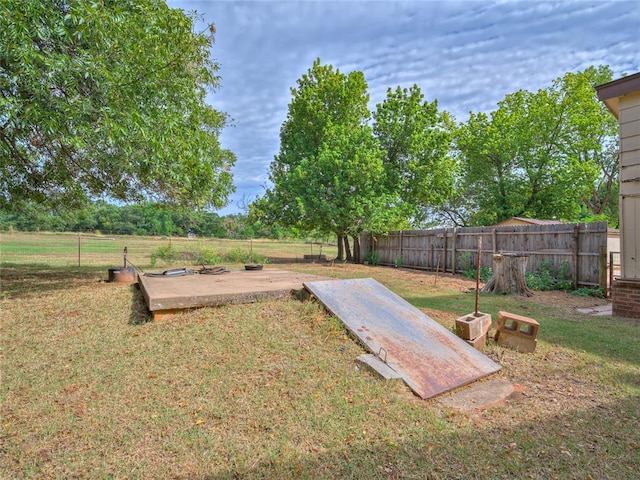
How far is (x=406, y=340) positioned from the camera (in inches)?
132

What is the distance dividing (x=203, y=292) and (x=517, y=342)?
369cm

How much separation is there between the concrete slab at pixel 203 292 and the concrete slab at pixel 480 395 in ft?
7.66

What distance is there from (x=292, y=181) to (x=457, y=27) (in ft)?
28.6

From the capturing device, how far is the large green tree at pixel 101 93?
12.1 feet

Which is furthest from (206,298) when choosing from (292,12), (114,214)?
(114,214)

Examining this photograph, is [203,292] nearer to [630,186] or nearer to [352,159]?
[630,186]

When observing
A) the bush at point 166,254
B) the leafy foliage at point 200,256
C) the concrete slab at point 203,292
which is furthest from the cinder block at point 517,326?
the bush at point 166,254

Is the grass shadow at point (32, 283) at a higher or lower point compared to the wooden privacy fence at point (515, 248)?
lower

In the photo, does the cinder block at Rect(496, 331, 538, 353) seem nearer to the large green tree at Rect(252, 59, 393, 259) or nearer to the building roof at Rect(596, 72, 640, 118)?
the building roof at Rect(596, 72, 640, 118)

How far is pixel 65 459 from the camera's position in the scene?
1.83m

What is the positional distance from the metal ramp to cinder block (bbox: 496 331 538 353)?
617mm

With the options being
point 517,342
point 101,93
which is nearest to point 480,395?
point 517,342

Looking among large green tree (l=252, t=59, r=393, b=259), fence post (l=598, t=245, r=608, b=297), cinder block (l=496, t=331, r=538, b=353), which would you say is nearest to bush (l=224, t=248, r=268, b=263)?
large green tree (l=252, t=59, r=393, b=259)

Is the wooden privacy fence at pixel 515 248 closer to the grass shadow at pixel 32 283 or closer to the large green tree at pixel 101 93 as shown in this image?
the large green tree at pixel 101 93
